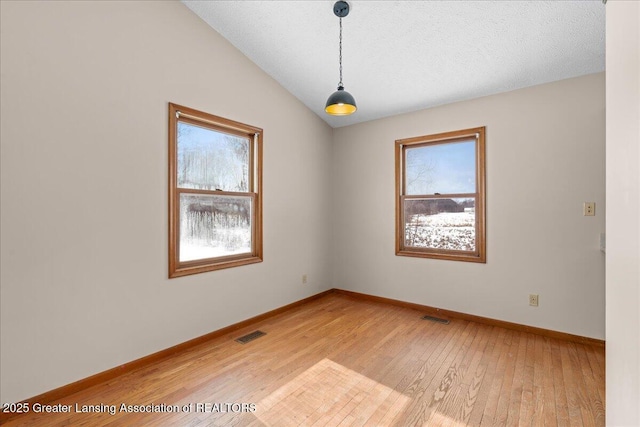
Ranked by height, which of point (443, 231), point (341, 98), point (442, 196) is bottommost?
point (443, 231)

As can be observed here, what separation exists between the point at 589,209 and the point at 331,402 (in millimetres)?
3025

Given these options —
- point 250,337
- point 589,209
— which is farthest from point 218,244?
point 589,209

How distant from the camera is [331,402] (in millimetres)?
2102

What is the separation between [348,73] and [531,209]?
2.52 meters

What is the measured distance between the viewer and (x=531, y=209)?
324 centimetres

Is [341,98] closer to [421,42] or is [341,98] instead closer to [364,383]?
[421,42]

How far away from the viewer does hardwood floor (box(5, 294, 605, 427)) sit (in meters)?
1.95

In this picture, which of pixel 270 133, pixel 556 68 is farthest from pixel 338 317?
pixel 556 68

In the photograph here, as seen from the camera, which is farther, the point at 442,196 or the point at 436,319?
the point at 442,196

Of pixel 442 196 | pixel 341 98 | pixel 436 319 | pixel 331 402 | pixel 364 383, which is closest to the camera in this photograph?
pixel 331 402

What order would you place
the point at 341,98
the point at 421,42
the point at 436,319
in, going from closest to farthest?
1. the point at 341,98
2. the point at 421,42
3. the point at 436,319

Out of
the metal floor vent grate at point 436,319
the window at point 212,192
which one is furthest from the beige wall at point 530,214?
the window at point 212,192

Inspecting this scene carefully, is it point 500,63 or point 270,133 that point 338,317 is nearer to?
point 270,133
